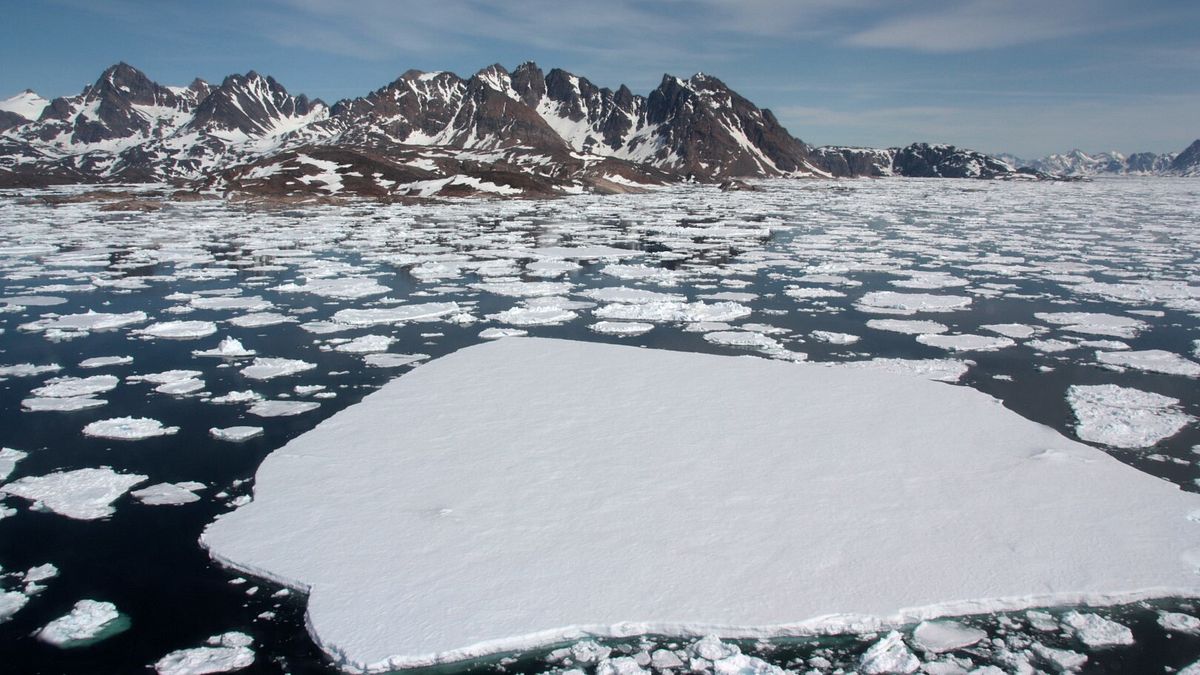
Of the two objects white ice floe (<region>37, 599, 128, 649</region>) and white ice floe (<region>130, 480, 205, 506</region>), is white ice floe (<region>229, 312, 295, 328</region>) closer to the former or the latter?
white ice floe (<region>130, 480, 205, 506</region>)

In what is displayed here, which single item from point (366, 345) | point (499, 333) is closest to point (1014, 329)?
point (499, 333)

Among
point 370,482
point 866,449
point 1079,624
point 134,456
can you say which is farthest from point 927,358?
point 134,456

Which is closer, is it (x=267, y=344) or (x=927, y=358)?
(x=927, y=358)

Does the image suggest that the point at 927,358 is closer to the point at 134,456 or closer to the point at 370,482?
the point at 370,482

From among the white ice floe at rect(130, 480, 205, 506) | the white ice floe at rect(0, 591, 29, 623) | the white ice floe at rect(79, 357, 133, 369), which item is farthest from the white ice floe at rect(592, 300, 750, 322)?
the white ice floe at rect(0, 591, 29, 623)

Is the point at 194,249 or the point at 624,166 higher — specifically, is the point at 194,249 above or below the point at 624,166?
below

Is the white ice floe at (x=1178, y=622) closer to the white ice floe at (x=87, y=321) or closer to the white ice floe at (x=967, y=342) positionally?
the white ice floe at (x=967, y=342)
